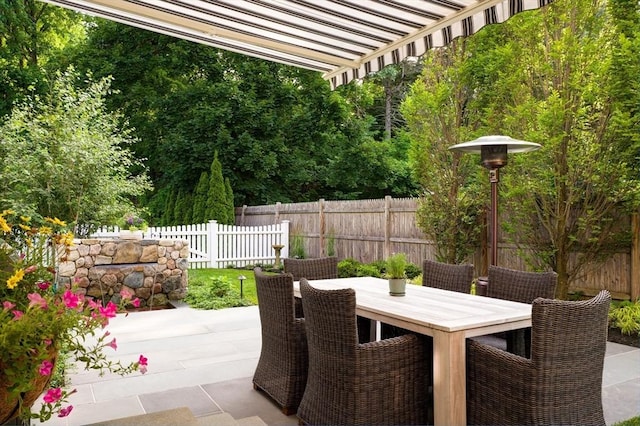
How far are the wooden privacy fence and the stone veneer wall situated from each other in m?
4.27

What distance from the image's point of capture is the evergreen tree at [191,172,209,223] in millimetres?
14883

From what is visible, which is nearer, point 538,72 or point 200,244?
point 538,72

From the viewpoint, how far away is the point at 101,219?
28.3ft

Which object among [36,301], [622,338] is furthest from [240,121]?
[36,301]

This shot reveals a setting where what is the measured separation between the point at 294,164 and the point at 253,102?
2535 millimetres

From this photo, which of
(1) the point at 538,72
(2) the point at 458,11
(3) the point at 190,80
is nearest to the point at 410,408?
(2) the point at 458,11

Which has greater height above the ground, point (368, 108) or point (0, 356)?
point (368, 108)

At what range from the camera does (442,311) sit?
2984 millimetres

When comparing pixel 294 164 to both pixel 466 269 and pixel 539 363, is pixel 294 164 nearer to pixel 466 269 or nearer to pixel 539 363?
pixel 466 269

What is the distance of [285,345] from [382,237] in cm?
721

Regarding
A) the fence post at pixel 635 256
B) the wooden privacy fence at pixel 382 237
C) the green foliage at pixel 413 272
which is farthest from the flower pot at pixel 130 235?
the fence post at pixel 635 256

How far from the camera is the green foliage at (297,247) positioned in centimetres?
1268

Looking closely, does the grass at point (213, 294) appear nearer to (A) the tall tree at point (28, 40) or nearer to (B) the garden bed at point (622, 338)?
(B) the garden bed at point (622, 338)

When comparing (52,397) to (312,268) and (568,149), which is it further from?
(568,149)
